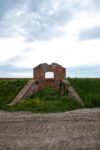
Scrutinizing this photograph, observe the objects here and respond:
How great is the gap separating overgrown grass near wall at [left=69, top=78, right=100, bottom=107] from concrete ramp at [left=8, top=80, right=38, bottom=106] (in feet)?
8.60

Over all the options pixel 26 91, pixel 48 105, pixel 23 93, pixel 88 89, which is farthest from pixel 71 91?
pixel 48 105

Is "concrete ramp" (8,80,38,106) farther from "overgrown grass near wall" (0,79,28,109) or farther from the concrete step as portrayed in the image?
"overgrown grass near wall" (0,79,28,109)

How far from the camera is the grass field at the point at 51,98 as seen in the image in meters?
22.4

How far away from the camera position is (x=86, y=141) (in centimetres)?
1280

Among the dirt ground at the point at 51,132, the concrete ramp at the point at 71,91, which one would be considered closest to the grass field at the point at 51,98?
the concrete ramp at the point at 71,91

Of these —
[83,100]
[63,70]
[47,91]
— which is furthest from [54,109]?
[63,70]

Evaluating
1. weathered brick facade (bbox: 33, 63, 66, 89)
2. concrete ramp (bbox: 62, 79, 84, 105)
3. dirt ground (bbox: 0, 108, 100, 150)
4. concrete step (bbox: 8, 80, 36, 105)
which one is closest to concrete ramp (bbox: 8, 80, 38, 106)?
concrete step (bbox: 8, 80, 36, 105)

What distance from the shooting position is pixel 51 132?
14.5 metres

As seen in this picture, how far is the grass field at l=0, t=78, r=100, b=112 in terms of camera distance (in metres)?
22.4

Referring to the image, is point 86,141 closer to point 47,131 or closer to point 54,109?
point 47,131

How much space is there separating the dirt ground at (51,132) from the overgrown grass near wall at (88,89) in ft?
12.2

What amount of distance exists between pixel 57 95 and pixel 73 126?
1049 cm

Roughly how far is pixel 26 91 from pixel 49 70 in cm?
409

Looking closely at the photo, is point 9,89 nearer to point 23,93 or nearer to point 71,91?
point 23,93
